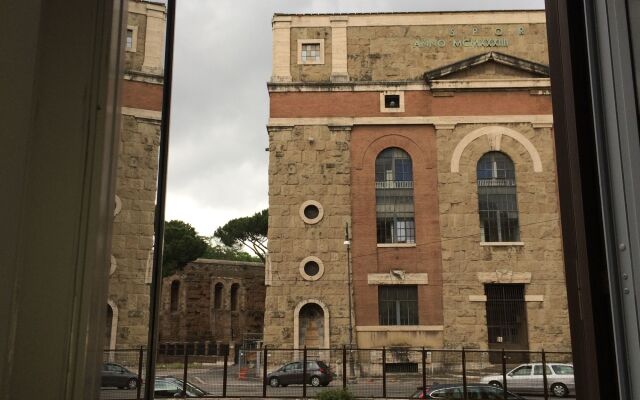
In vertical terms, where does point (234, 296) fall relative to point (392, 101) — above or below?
below

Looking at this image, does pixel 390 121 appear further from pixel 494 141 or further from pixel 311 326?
pixel 311 326

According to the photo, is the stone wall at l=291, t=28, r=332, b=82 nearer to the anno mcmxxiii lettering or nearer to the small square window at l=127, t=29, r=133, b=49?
the anno mcmxxiii lettering

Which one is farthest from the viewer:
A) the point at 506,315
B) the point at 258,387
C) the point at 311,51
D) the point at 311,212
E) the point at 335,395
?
the point at 311,51

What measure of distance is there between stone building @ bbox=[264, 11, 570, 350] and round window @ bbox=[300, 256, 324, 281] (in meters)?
0.04

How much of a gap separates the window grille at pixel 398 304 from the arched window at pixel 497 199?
288 cm

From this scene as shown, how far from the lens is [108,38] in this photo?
93 cm

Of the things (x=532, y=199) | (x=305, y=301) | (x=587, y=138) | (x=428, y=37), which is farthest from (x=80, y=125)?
(x=428, y=37)

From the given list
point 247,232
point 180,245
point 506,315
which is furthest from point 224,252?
point 506,315

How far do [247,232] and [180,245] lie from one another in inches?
330

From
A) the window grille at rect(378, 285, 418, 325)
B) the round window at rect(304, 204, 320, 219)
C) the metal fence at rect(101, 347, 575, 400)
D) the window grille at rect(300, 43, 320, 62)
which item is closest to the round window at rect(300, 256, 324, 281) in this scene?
the round window at rect(304, 204, 320, 219)

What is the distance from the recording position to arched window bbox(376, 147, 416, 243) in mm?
17625

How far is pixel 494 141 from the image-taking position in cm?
1825

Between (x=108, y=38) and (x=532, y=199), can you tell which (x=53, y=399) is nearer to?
(x=108, y=38)

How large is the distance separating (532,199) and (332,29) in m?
8.43
